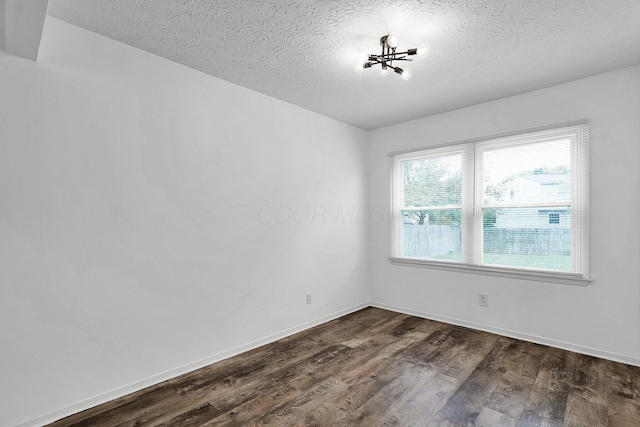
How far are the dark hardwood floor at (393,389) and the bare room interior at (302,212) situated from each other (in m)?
0.02

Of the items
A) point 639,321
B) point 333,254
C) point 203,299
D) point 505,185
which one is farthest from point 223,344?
point 639,321

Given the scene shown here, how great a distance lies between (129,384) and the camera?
237cm

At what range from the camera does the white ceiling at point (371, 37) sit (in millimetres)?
1989

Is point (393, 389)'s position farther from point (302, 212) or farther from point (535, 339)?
point (302, 212)

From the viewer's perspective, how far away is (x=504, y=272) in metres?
3.50

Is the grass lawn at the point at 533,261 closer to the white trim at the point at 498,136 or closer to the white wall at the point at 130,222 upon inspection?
the white trim at the point at 498,136

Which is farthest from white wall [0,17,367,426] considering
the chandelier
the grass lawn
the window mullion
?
the grass lawn

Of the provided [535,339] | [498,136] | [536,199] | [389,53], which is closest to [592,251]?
[536,199]

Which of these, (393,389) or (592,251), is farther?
(592,251)

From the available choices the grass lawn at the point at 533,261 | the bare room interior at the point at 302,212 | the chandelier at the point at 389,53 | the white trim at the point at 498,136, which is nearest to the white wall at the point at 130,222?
the bare room interior at the point at 302,212

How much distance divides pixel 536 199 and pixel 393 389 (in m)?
2.39

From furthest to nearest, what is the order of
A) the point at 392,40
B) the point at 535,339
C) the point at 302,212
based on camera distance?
the point at 302,212 → the point at 535,339 → the point at 392,40

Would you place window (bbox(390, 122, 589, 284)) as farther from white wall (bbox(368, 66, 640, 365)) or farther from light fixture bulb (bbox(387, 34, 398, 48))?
light fixture bulb (bbox(387, 34, 398, 48))

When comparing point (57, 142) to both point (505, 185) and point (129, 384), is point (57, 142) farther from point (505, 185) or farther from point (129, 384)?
point (505, 185)
